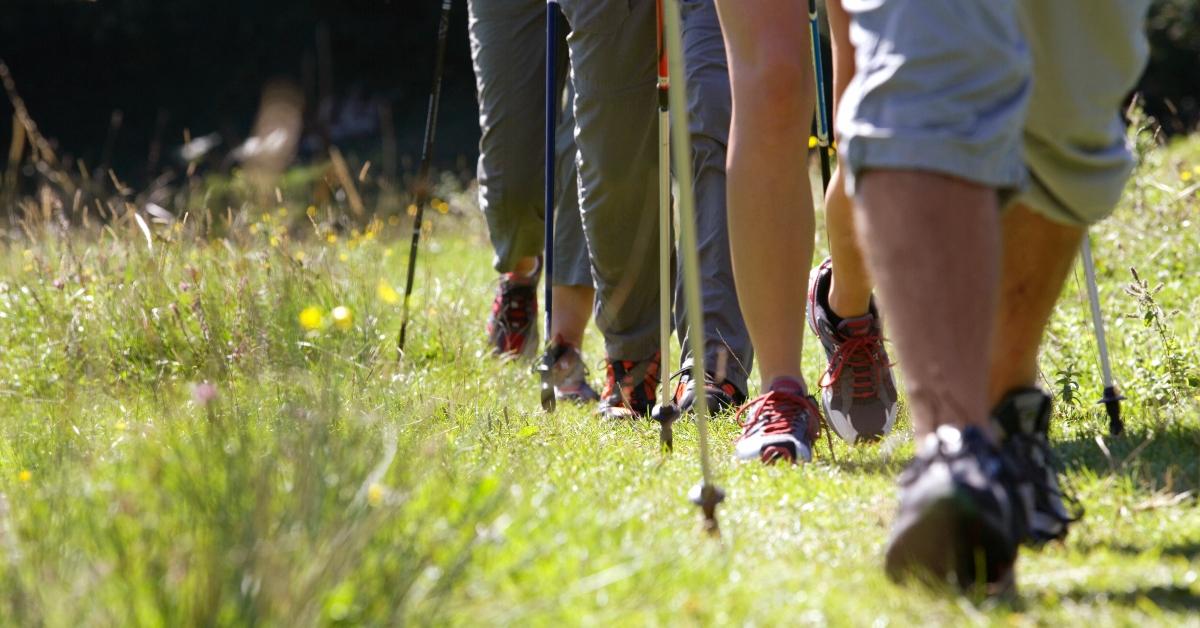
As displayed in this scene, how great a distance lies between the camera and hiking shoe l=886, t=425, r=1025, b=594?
2.01 m

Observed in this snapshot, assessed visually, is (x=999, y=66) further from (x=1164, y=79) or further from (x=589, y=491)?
(x=1164, y=79)

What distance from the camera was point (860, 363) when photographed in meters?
3.62

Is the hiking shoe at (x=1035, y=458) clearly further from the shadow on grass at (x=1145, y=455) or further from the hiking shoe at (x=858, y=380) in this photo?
the hiking shoe at (x=858, y=380)

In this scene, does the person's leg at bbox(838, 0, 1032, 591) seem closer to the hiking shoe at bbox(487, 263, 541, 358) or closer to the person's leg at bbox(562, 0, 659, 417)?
the person's leg at bbox(562, 0, 659, 417)

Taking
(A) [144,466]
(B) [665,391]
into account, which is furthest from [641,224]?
(A) [144,466]

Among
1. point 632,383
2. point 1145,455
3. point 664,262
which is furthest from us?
point 632,383

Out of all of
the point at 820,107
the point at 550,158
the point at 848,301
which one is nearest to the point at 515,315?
the point at 550,158

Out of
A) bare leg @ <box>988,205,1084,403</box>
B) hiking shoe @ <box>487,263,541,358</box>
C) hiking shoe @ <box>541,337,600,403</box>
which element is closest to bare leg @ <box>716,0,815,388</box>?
bare leg @ <box>988,205,1084,403</box>

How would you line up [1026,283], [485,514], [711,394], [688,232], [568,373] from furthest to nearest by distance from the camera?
[568,373] < [711,394] < [1026,283] < [688,232] < [485,514]

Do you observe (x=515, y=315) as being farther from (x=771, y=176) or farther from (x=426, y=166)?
(x=771, y=176)

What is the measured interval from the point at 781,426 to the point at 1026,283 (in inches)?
33.6

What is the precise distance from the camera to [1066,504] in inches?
103

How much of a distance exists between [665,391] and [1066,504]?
1.04 meters

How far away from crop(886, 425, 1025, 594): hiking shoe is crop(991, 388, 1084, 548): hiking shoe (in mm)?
210
